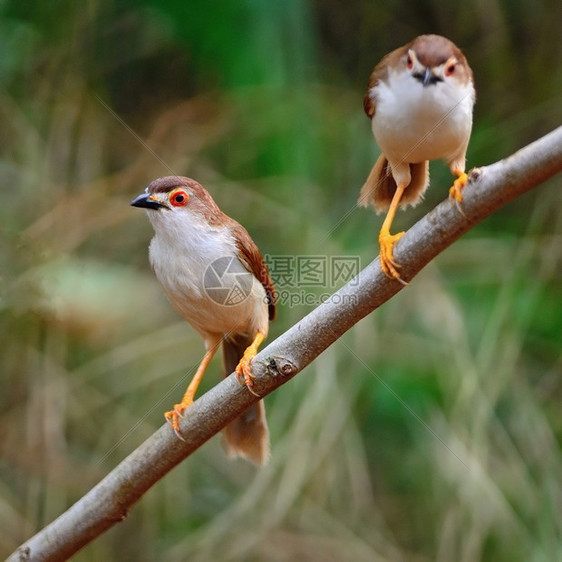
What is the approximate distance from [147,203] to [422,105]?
0.99 meters

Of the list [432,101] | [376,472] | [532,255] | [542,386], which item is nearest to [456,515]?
[376,472]

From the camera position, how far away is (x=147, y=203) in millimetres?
2664

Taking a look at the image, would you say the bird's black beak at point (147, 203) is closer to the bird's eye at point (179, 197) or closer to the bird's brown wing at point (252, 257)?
the bird's eye at point (179, 197)

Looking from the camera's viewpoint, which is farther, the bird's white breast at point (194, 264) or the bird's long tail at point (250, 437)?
the bird's long tail at point (250, 437)

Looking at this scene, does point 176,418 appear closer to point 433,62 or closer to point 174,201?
point 174,201

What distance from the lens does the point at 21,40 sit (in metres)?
4.52

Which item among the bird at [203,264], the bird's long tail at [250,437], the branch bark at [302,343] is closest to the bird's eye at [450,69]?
the branch bark at [302,343]

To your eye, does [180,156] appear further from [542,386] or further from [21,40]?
[542,386]

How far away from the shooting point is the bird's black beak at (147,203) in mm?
2633

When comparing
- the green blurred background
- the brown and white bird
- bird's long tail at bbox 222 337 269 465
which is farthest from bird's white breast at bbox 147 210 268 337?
the green blurred background

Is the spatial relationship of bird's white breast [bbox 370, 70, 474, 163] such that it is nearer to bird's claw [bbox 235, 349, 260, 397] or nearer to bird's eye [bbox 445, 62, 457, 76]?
bird's eye [bbox 445, 62, 457, 76]

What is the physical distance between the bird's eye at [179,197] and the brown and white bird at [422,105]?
717 mm

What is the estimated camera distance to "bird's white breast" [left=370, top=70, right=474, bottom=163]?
227 centimetres

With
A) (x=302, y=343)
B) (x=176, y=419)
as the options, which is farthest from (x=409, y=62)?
(x=176, y=419)
